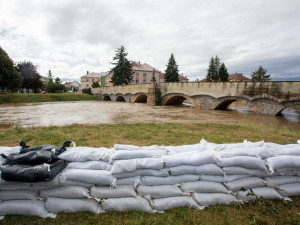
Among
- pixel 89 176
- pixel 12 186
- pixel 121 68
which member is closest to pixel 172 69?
pixel 121 68

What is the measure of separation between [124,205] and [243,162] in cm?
169

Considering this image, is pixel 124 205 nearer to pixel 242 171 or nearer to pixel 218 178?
pixel 218 178

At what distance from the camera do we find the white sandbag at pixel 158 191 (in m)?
2.11

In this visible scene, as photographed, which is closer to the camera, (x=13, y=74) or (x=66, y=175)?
(x=66, y=175)

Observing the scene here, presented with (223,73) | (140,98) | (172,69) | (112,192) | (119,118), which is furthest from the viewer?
(223,73)

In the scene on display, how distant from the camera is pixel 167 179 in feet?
7.20

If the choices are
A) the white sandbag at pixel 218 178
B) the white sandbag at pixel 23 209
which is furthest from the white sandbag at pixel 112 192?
the white sandbag at pixel 218 178

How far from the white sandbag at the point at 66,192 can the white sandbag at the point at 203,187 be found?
128 cm

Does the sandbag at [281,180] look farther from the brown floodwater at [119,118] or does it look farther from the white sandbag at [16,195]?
the brown floodwater at [119,118]

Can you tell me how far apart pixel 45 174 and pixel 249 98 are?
55.1 feet

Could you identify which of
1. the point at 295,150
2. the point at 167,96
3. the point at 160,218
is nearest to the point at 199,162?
the point at 160,218

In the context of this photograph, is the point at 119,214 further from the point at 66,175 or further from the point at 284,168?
the point at 284,168

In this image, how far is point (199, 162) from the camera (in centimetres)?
224

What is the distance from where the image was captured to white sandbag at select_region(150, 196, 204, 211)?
204 cm
